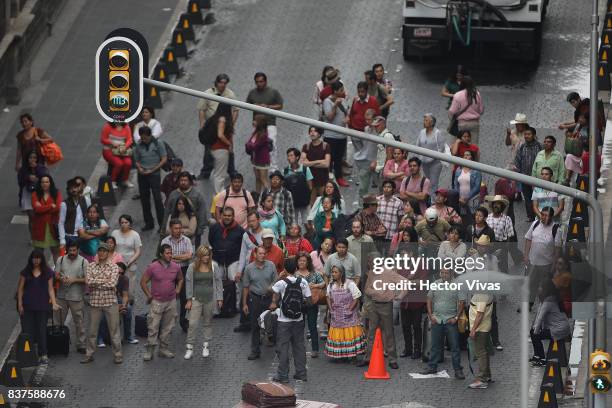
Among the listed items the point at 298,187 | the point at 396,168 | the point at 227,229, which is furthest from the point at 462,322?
the point at 298,187

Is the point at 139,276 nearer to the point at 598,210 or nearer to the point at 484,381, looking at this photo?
the point at 484,381

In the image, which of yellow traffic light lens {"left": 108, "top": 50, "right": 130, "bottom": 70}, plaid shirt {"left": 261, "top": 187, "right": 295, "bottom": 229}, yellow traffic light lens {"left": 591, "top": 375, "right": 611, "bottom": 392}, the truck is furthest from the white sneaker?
the truck

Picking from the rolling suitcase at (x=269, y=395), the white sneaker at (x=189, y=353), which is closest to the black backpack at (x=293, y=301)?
the white sneaker at (x=189, y=353)

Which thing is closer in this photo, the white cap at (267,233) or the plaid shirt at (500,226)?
the white cap at (267,233)

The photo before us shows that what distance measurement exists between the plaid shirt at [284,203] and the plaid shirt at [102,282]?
2781mm

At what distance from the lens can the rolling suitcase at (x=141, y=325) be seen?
25.2m

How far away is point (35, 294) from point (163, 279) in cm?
165

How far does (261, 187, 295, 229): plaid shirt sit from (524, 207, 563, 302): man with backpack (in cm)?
336

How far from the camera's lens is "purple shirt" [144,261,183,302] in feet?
81.1

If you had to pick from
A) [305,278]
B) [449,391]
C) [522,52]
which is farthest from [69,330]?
[522,52]

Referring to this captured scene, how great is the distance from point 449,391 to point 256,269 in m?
Result: 3.02

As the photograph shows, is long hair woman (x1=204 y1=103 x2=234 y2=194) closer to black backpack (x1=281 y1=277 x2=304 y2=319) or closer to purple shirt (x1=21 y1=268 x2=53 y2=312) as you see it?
purple shirt (x1=21 y1=268 x2=53 y2=312)

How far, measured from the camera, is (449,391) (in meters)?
23.6

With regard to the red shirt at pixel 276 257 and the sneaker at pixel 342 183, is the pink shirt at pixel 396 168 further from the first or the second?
the red shirt at pixel 276 257
